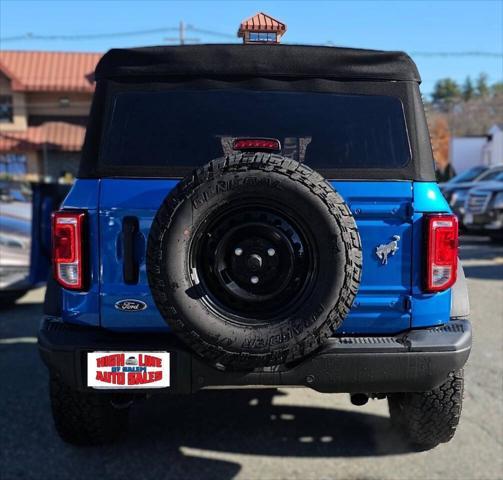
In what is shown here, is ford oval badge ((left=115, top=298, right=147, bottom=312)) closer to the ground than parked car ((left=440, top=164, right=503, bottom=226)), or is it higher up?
higher up

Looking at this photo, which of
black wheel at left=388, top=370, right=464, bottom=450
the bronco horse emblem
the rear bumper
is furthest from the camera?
black wheel at left=388, top=370, right=464, bottom=450

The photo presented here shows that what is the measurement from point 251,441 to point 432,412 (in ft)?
3.37

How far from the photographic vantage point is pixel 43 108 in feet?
103

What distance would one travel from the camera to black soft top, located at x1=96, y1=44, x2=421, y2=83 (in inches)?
116

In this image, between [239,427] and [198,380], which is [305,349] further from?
[239,427]

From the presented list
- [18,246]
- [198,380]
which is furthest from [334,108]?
[18,246]

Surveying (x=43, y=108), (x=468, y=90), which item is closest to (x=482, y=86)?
(x=468, y=90)

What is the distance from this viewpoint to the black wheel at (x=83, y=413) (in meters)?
3.13

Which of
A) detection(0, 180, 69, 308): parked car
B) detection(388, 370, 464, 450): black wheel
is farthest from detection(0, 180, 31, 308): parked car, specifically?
detection(388, 370, 464, 450): black wheel

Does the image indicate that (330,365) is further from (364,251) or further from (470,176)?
(470,176)

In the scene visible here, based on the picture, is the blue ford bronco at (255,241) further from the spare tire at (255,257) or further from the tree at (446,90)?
the tree at (446,90)

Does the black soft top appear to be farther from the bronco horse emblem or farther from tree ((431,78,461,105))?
tree ((431,78,461,105))

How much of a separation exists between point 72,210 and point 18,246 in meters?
4.19

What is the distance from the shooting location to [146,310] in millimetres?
2789
